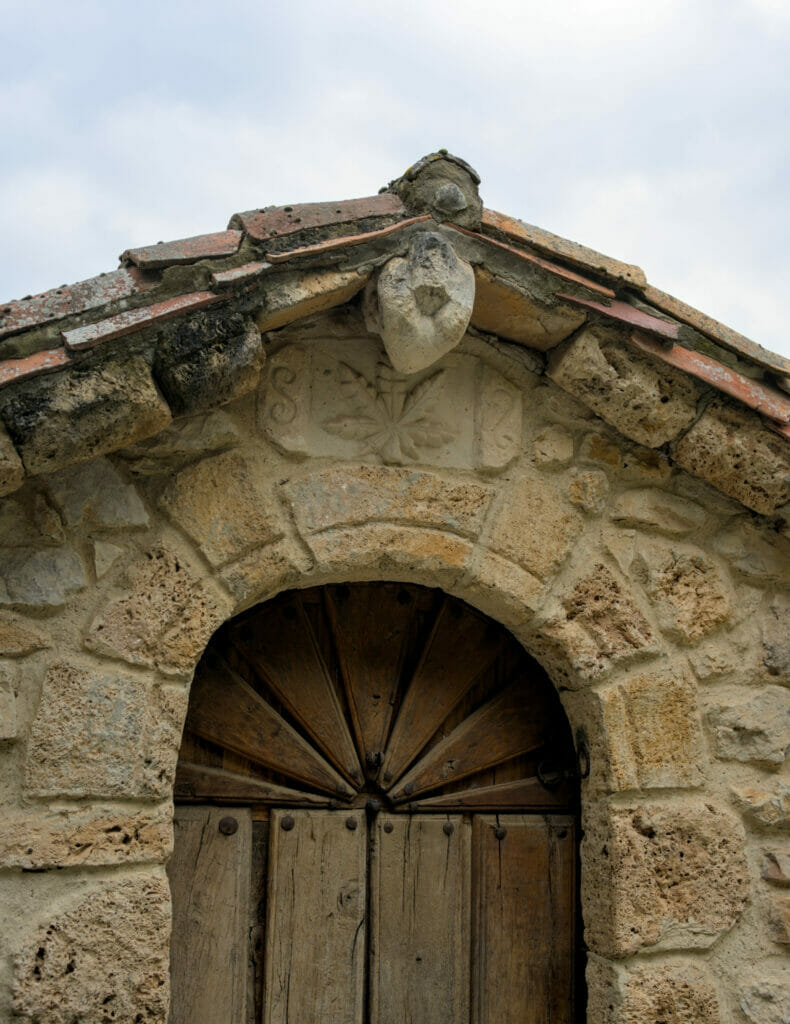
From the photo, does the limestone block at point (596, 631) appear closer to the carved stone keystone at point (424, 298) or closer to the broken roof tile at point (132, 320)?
the carved stone keystone at point (424, 298)

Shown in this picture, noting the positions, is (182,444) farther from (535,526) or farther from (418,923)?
(418,923)

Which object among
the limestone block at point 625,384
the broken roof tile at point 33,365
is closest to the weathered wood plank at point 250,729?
the broken roof tile at point 33,365

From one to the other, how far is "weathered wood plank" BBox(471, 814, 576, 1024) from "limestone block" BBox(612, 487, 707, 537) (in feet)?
2.70

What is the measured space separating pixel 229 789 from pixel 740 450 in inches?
60.3

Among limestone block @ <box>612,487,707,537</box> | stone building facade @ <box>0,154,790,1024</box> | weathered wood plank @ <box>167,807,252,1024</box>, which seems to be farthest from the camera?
limestone block @ <box>612,487,707,537</box>

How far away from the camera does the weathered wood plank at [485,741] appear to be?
8.41 feet

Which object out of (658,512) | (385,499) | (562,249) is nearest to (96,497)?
(385,499)

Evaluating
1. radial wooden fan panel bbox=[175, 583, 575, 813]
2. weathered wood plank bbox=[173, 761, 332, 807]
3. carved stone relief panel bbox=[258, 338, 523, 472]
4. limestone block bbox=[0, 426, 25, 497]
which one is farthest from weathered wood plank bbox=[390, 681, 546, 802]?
limestone block bbox=[0, 426, 25, 497]

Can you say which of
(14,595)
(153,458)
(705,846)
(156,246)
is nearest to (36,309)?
(156,246)

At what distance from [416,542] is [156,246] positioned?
2.99 ft

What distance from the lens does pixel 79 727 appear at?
6.77 feet

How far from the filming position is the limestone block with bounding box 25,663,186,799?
2023 mm

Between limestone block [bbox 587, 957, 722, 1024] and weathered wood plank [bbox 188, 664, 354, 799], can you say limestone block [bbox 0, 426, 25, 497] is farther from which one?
limestone block [bbox 587, 957, 722, 1024]

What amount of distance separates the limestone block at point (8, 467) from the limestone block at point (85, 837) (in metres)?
0.65
